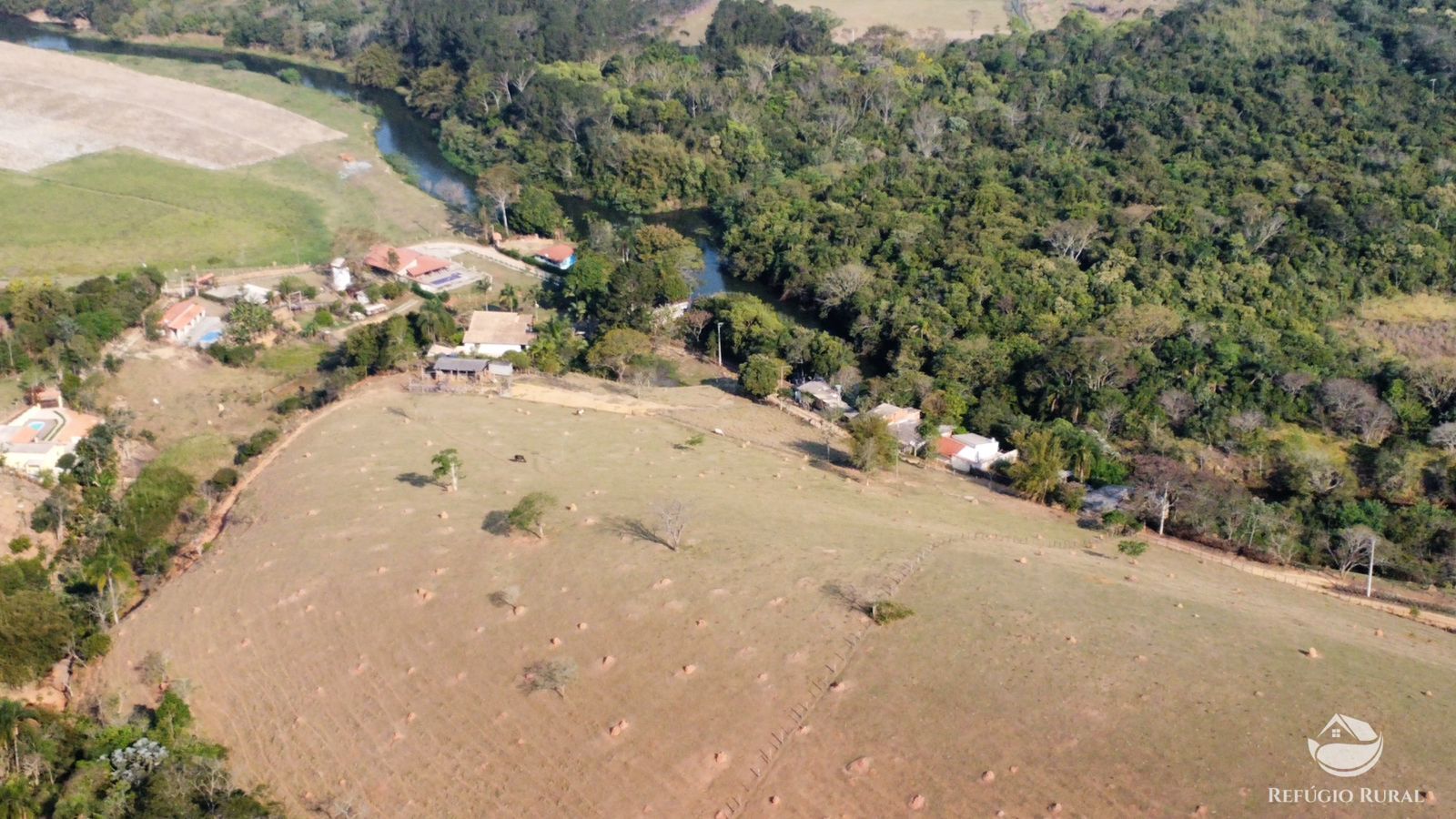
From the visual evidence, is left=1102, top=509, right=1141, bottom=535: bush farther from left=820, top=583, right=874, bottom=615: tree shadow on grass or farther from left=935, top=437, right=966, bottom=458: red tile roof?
left=820, top=583, right=874, bottom=615: tree shadow on grass

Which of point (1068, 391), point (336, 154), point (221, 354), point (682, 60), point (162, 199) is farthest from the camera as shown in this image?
point (682, 60)

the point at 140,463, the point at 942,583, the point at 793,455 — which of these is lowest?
the point at 140,463

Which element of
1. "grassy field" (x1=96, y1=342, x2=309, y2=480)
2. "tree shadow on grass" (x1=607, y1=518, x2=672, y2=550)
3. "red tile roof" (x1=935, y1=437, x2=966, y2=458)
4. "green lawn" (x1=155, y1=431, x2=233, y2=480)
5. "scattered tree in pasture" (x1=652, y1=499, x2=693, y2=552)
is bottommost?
"grassy field" (x1=96, y1=342, x2=309, y2=480)

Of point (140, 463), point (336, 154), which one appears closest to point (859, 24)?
point (336, 154)

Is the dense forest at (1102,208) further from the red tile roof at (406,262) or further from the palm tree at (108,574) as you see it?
the palm tree at (108,574)

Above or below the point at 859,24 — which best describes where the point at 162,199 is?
below

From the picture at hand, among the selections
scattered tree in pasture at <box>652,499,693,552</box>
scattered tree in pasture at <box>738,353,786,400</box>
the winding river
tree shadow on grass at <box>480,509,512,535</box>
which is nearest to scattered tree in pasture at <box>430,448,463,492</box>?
tree shadow on grass at <box>480,509,512,535</box>

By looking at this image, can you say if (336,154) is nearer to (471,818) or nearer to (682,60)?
(682,60)

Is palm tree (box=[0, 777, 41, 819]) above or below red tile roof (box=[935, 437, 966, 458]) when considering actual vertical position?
above
